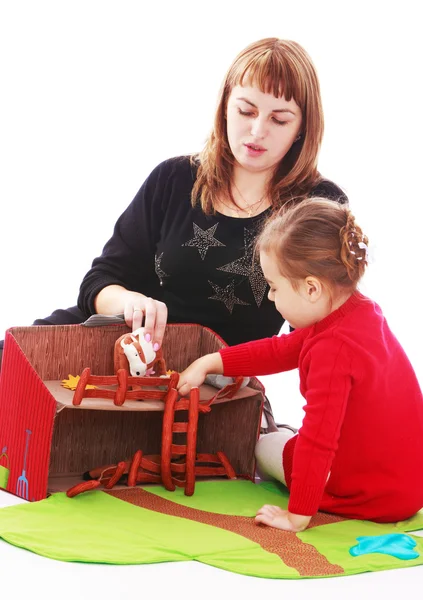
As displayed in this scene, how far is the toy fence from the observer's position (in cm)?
151

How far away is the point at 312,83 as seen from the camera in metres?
1.73

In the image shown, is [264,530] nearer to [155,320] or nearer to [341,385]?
[341,385]

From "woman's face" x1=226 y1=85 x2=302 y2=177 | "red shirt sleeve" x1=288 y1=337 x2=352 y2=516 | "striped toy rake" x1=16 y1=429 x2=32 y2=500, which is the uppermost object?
"woman's face" x1=226 y1=85 x2=302 y2=177

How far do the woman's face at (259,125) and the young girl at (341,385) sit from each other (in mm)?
247

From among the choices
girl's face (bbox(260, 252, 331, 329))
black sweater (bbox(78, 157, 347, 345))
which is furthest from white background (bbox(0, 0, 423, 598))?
girl's face (bbox(260, 252, 331, 329))

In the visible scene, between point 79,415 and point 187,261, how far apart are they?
1.21 ft

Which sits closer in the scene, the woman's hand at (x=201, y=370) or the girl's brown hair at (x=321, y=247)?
the girl's brown hair at (x=321, y=247)

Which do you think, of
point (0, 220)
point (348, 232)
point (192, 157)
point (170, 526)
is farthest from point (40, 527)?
point (0, 220)

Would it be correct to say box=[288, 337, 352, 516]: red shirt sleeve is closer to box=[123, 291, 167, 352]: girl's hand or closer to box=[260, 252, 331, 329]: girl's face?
box=[260, 252, 331, 329]: girl's face

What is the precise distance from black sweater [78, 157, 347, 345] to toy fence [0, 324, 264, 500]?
94mm

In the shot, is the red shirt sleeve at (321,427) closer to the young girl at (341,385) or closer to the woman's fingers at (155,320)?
the young girl at (341,385)

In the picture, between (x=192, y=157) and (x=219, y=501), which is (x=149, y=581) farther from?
(x=192, y=157)

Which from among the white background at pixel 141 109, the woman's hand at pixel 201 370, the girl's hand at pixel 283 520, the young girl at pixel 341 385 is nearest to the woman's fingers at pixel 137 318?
the woman's hand at pixel 201 370

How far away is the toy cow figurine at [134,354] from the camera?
160 centimetres
